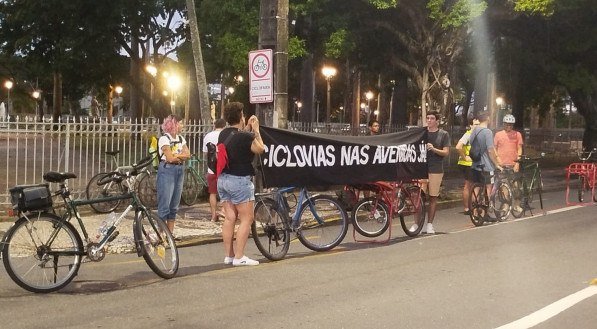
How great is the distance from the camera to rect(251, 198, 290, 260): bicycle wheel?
29.0 ft

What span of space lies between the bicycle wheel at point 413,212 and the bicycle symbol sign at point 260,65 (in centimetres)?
297

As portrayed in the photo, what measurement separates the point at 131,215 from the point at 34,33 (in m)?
26.9

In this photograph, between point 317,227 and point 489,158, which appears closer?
point 317,227

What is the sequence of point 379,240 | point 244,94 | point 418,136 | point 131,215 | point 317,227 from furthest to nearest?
point 244,94, point 418,136, point 379,240, point 317,227, point 131,215

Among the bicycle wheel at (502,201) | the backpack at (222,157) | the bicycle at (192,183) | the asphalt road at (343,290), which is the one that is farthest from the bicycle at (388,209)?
the bicycle at (192,183)

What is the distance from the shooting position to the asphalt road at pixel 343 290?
20.5ft

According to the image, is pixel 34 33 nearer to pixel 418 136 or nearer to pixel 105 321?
pixel 418 136

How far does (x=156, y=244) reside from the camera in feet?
25.7

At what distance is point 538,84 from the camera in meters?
33.1

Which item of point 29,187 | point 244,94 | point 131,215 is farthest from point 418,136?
point 244,94

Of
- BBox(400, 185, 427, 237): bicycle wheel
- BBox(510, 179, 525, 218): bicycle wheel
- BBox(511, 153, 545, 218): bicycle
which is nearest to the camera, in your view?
BBox(400, 185, 427, 237): bicycle wheel

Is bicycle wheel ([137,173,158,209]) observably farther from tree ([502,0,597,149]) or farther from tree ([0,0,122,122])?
tree ([0,0,122,122])

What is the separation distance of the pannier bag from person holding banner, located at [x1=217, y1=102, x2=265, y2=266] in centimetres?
194

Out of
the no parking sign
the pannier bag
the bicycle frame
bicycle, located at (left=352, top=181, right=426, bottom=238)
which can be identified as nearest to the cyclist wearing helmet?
bicycle, located at (left=352, top=181, right=426, bottom=238)
